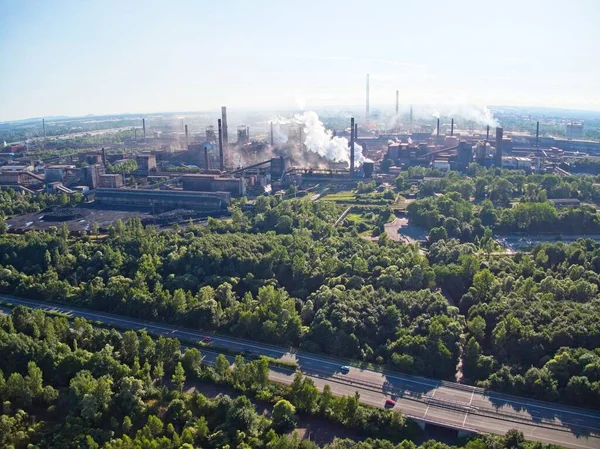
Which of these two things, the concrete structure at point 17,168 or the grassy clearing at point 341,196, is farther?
the concrete structure at point 17,168

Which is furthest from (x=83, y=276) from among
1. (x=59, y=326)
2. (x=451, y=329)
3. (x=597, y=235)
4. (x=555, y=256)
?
(x=597, y=235)

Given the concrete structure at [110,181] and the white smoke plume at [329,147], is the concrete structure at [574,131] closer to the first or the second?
the white smoke plume at [329,147]

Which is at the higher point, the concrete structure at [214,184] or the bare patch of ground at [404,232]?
the concrete structure at [214,184]

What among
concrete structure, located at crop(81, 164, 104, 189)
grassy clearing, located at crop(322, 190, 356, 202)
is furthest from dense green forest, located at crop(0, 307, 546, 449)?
concrete structure, located at crop(81, 164, 104, 189)

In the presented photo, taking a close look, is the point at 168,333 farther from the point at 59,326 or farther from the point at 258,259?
the point at 258,259

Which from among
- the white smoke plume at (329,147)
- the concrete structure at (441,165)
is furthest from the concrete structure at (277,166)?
the concrete structure at (441,165)

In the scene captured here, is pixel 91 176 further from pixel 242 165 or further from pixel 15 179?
pixel 242 165

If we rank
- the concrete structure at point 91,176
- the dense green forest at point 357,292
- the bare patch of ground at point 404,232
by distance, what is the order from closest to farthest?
1. the dense green forest at point 357,292
2. the bare patch of ground at point 404,232
3. the concrete structure at point 91,176
